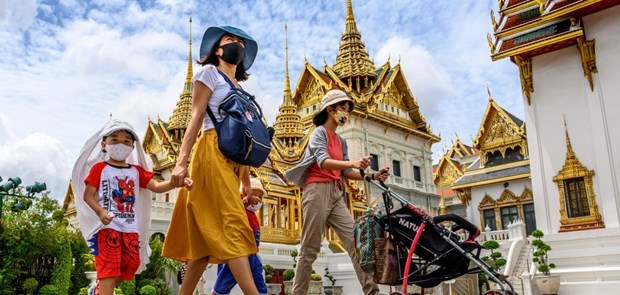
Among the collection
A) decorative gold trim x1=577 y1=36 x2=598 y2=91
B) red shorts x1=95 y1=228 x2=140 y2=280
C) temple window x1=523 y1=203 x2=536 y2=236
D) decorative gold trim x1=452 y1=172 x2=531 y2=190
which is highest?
decorative gold trim x1=577 y1=36 x2=598 y2=91

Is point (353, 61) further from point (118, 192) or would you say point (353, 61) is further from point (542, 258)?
point (118, 192)

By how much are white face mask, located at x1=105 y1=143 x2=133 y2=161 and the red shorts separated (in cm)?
51

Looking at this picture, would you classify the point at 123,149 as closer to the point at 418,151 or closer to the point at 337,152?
the point at 337,152

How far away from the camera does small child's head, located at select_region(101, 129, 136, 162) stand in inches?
144

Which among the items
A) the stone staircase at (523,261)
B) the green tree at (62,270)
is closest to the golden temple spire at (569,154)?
the stone staircase at (523,261)

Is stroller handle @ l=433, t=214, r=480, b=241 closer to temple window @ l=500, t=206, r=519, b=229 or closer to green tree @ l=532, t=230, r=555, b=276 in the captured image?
green tree @ l=532, t=230, r=555, b=276

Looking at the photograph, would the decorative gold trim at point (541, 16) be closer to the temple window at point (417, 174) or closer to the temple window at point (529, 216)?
the temple window at point (529, 216)

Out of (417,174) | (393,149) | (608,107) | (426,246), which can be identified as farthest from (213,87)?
(417,174)

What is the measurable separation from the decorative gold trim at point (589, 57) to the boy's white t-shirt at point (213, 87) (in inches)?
467

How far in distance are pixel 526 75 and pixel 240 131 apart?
1248 centimetres

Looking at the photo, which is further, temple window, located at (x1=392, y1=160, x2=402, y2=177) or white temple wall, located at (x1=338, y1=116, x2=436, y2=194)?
temple window, located at (x1=392, y1=160, x2=402, y2=177)

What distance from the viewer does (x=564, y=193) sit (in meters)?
13.1

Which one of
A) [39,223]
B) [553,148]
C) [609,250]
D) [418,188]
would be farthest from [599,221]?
[418,188]

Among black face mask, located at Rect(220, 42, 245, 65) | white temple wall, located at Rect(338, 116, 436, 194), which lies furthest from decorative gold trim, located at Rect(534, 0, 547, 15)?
white temple wall, located at Rect(338, 116, 436, 194)
